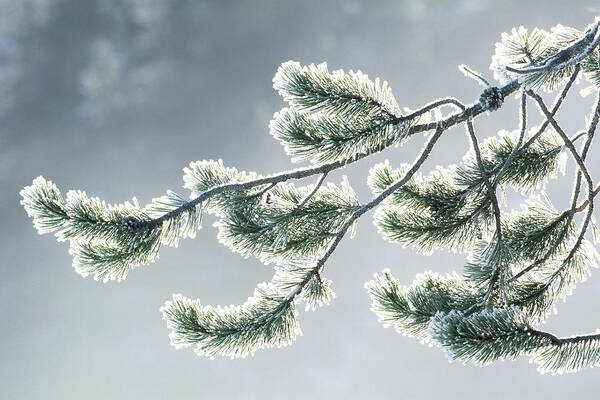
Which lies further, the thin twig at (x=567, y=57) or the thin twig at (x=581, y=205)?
the thin twig at (x=581, y=205)

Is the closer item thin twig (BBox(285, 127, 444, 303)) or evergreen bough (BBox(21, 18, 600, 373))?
evergreen bough (BBox(21, 18, 600, 373))

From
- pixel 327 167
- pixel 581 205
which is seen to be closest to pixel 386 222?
pixel 327 167

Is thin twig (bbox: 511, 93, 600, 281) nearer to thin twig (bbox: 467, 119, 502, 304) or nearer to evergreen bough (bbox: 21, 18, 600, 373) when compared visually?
evergreen bough (bbox: 21, 18, 600, 373)

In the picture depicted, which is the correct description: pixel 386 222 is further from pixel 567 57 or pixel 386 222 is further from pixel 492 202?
pixel 567 57

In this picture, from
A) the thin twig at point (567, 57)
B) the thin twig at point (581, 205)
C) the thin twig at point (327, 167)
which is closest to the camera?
the thin twig at point (567, 57)

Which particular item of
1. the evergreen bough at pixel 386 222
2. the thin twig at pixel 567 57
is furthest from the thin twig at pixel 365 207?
the thin twig at pixel 567 57

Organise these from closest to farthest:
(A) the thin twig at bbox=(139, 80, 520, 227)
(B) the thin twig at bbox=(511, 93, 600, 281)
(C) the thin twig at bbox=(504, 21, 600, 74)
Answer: (C) the thin twig at bbox=(504, 21, 600, 74), (A) the thin twig at bbox=(139, 80, 520, 227), (B) the thin twig at bbox=(511, 93, 600, 281)

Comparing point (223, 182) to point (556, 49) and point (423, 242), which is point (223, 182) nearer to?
point (423, 242)

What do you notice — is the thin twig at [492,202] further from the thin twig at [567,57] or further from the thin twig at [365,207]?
the thin twig at [567,57]

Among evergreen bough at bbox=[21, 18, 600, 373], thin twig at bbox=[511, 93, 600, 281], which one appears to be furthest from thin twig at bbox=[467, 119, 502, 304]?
thin twig at bbox=[511, 93, 600, 281]
